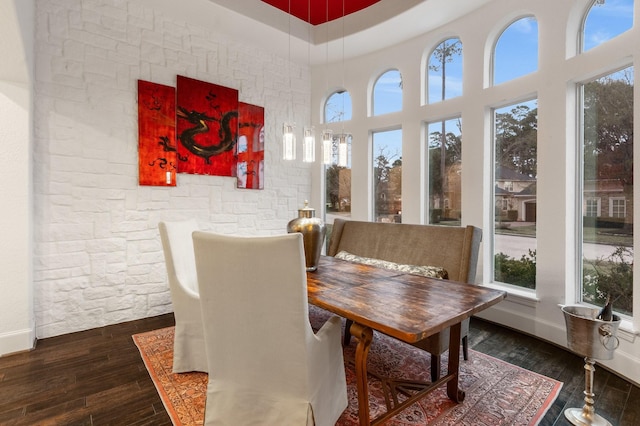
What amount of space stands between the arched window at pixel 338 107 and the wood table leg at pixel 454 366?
345 cm

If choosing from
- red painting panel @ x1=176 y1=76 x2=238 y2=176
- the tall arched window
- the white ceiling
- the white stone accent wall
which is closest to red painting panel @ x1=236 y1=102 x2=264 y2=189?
red painting panel @ x1=176 y1=76 x2=238 y2=176

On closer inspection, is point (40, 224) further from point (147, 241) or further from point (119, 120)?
point (119, 120)

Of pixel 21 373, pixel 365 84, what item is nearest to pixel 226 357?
pixel 21 373

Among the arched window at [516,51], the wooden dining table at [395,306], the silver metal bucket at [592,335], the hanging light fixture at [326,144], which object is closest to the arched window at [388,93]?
the arched window at [516,51]

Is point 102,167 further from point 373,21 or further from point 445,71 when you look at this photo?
point 445,71

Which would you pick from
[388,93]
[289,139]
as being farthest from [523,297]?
[388,93]

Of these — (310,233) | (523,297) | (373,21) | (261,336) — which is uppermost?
(373,21)

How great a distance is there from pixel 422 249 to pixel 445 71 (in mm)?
2240

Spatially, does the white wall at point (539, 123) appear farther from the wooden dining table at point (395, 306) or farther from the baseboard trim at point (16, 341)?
the baseboard trim at point (16, 341)

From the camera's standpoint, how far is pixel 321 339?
1.49m

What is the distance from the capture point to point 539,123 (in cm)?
289

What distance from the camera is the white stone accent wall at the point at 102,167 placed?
287 cm

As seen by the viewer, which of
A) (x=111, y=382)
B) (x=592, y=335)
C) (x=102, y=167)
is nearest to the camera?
(x=592, y=335)

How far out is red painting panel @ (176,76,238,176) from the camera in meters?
3.60
